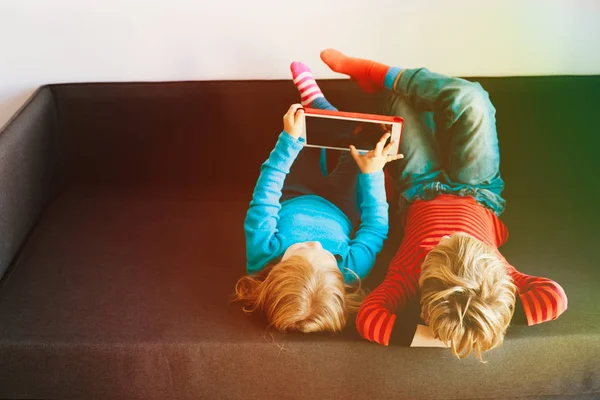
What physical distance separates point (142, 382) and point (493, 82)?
102 cm

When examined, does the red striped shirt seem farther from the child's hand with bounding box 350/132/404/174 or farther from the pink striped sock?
the pink striped sock

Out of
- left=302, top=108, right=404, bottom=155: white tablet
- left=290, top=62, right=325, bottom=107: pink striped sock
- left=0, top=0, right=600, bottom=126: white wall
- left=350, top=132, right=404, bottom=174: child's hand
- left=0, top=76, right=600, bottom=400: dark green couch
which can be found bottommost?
left=0, top=76, right=600, bottom=400: dark green couch

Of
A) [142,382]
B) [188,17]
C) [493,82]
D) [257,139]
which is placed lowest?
[142,382]

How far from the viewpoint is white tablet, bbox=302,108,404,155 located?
103 centimetres

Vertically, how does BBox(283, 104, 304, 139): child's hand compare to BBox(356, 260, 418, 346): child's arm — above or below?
above

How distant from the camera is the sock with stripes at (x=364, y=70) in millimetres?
1186

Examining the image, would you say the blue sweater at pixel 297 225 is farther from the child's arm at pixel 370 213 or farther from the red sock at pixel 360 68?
the red sock at pixel 360 68

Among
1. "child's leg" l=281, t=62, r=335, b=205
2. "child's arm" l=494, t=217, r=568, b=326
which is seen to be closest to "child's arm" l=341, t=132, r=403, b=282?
"child's leg" l=281, t=62, r=335, b=205

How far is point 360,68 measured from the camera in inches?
47.9

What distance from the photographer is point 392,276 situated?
105cm

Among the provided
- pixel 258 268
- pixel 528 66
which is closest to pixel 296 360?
pixel 258 268

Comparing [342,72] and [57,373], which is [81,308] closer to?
[57,373]

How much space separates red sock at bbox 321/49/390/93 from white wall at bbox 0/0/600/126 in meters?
0.04

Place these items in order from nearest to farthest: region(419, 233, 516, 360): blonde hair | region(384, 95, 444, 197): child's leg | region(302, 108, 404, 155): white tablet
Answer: region(419, 233, 516, 360): blonde hair, region(302, 108, 404, 155): white tablet, region(384, 95, 444, 197): child's leg
